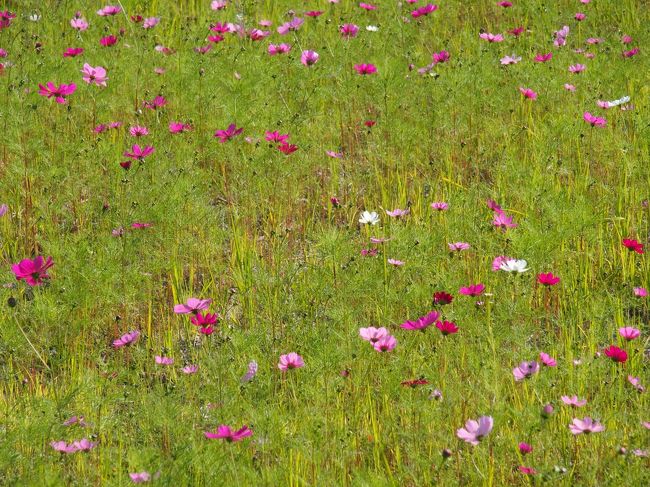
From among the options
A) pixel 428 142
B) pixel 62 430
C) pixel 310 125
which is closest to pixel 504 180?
pixel 428 142

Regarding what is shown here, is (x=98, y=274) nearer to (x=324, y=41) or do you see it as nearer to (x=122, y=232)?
(x=122, y=232)

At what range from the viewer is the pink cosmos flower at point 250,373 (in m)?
2.49

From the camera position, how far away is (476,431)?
7.18 ft

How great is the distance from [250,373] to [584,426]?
857 millimetres

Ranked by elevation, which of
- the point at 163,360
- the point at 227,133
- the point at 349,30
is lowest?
the point at 163,360

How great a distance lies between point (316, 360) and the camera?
8.59 feet

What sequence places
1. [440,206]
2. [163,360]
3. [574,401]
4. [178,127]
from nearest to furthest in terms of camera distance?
[574,401] → [163,360] → [440,206] → [178,127]

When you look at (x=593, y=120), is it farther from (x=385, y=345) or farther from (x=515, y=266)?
(x=385, y=345)

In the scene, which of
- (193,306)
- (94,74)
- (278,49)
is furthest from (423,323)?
(278,49)

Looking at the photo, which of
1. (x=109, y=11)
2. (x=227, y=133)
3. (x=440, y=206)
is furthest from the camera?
(x=109, y=11)

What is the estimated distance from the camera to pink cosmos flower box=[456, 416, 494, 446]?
216 cm

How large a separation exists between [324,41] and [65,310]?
2.54m

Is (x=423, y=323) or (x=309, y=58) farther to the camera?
(x=309, y=58)

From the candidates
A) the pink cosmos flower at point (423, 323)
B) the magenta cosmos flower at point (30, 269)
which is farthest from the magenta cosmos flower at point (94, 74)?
the pink cosmos flower at point (423, 323)
